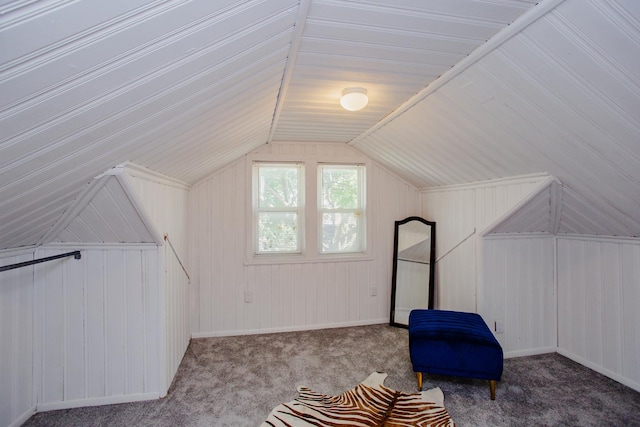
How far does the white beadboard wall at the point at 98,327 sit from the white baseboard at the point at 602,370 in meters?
3.73

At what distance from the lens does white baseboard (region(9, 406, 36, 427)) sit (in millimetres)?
2225

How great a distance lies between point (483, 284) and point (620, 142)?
1.78 m

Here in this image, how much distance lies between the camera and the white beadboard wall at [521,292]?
10.8ft

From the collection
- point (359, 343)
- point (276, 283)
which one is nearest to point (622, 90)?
point (359, 343)

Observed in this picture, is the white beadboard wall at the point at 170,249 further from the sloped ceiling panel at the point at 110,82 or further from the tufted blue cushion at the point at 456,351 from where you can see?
the tufted blue cushion at the point at 456,351

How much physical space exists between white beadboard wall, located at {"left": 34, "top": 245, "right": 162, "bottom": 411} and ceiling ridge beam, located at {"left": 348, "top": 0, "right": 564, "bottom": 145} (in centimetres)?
230

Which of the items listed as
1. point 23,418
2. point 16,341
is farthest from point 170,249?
point 23,418

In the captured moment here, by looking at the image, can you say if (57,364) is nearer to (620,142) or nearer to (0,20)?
(0,20)

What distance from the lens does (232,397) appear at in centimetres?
264

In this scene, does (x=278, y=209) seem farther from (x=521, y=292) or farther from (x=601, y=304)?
(x=601, y=304)

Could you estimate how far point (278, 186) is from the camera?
419 cm

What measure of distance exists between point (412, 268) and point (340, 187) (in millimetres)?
1385

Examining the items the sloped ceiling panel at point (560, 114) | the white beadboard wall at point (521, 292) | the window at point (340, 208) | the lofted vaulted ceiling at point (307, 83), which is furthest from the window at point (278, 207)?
the white beadboard wall at point (521, 292)

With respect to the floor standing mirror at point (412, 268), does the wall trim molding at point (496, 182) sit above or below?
above
